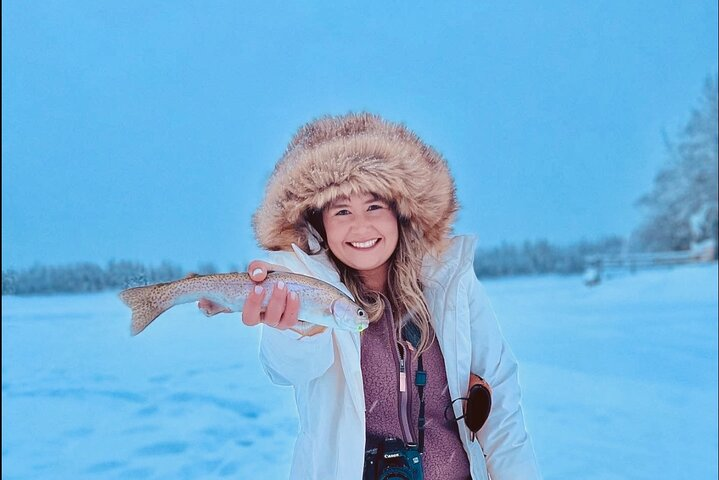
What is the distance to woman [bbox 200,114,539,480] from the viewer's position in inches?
45.4

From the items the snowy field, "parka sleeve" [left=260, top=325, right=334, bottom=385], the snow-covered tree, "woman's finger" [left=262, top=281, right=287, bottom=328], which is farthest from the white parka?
the snow-covered tree

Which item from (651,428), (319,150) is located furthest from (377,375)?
(651,428)

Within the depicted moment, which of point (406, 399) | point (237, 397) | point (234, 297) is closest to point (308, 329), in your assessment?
point (234, 297)

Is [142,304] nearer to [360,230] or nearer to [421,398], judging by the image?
[360,230]

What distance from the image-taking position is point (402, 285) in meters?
1.29

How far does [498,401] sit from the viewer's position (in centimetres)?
125

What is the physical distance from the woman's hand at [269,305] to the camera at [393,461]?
0.38 meters

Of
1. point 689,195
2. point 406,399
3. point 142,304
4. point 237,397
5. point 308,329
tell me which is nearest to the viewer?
point 142,304

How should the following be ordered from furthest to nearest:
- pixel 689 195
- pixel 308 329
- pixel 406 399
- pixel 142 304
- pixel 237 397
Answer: pixel 689 195
pixel 237 397
pixel 406 399
pixel 308 329
pixel 142 304

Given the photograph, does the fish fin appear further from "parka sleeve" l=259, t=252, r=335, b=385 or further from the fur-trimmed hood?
the fur-trimmed hood

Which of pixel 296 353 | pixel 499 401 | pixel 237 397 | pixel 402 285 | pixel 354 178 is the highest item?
pixel 354 178

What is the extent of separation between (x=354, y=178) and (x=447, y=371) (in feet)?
1.47

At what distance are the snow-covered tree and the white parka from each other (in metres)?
7.55

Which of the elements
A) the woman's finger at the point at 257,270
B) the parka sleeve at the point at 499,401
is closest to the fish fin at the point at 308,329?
the woman's finger at the point at 257,270
